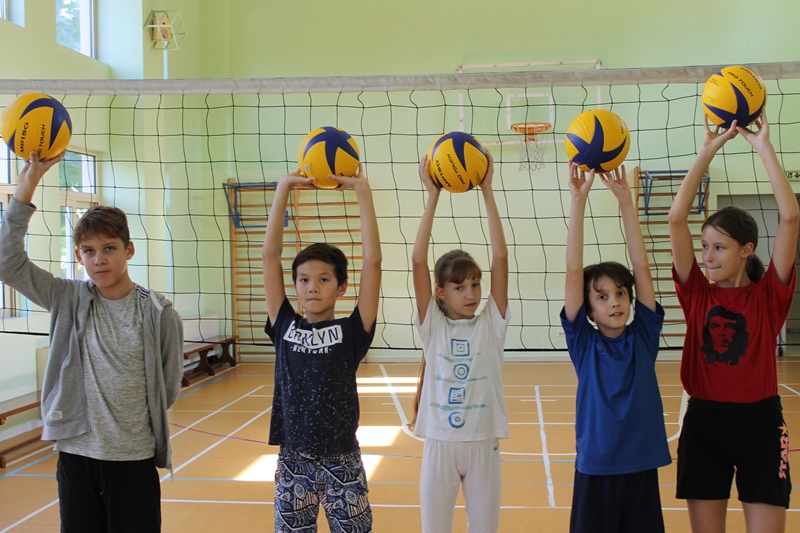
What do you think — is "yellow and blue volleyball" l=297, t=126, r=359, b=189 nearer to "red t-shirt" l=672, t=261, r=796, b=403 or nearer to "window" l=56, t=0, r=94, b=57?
"red t-shirt" l=672, t=261, r=796, b=403

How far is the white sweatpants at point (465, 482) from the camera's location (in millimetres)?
2236

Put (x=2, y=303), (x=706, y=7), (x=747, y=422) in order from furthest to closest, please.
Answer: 1. (x=706, y=7)
2. (x=2, y=303)
3. (x=747, y=422)

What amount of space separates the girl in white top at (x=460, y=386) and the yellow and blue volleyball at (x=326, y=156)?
11.7 inches

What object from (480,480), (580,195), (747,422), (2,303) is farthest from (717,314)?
(2,303)

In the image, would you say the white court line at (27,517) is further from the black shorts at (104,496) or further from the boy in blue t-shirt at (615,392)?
the boy in blue t-shirt at (615,392)

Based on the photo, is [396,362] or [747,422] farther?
[396,362]

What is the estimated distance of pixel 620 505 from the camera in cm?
209

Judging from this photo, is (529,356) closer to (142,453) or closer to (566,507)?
(566,507)

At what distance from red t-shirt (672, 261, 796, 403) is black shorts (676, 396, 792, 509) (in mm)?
48

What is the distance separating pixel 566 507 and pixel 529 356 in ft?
19.1

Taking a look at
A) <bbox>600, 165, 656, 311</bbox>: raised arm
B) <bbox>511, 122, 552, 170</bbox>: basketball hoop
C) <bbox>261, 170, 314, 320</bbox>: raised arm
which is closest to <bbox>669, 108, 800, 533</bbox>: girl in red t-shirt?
<bbox>600, 165, 656, 311</bbox>: raised arm

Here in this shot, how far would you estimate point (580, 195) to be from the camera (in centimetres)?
229

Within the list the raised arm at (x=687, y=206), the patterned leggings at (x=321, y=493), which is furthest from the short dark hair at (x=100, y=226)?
the raised arm at (x=687, y=206)

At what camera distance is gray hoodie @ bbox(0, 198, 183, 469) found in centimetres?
216
